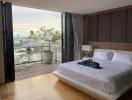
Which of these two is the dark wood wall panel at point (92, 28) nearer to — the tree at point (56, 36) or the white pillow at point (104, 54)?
the white pillow at point (104, 54)

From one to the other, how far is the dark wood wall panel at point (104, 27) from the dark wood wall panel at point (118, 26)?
16 cm

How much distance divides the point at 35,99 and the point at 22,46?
3.39 metres

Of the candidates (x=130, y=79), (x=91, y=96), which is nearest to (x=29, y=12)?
(x=91, y=96)

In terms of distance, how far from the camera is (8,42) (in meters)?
3.69

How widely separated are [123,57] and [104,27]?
140 cm

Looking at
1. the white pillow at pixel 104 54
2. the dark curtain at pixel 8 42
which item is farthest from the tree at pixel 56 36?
the dark curtain at pixel 8 42

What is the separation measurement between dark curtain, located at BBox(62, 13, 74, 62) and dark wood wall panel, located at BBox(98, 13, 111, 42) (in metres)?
1.17

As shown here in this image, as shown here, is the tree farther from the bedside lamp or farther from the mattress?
the mattress

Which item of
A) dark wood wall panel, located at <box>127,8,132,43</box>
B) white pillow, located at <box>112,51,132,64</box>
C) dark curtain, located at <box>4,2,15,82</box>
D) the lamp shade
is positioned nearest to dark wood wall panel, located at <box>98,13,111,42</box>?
the lamp shade

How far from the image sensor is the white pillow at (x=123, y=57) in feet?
11.9

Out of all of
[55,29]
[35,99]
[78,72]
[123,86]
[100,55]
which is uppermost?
[55,29]

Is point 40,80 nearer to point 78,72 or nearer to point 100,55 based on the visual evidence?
point 78,72

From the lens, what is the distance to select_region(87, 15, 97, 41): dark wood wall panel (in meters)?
4.91

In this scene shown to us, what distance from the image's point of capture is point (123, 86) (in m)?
2.75
